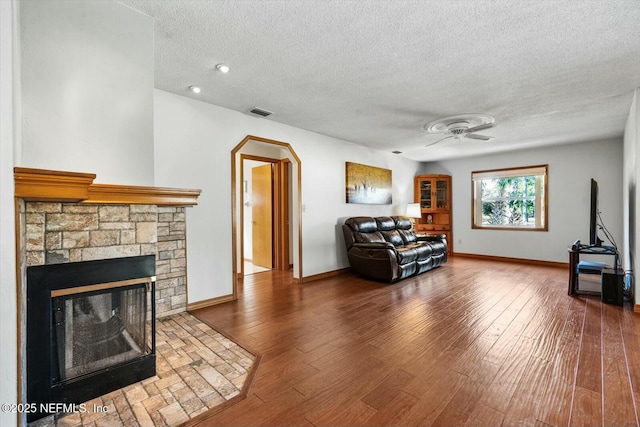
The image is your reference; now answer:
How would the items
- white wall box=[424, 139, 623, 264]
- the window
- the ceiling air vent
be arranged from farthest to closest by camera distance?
the window
white wall box=[424, 139, 623, 264]
the ceiling air vent

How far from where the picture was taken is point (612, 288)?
3.39m

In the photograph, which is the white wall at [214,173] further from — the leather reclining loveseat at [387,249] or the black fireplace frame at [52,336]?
the black fireplace frame at [52,336]

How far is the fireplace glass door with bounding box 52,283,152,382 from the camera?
1677mm

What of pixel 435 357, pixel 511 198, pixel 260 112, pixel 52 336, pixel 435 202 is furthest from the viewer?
pixel 435 202

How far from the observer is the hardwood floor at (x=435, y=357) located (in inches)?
63.4

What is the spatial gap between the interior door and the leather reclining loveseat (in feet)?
5.34

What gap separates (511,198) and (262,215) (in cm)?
549

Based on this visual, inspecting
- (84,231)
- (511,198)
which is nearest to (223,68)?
(84,231)

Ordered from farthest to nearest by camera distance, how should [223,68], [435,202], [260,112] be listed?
[435,202] → [260,112] → [223,68]

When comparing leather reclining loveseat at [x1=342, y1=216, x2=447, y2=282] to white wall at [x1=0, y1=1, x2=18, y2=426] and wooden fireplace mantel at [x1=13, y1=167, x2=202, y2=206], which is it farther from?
white wall at [x1=0, y1=1, x2=18, y2=426]

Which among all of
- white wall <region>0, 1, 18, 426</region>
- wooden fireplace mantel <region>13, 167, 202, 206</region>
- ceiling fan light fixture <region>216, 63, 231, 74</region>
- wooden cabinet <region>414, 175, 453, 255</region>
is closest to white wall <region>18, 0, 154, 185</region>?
Result: wooden fireplace mantel <region>13, 167, 202, 206</region>

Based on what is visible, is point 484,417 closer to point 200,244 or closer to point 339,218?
point 200,244

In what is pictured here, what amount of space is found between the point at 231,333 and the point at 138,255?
1.21 metres

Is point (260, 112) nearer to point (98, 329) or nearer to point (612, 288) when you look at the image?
point (98, 329)
